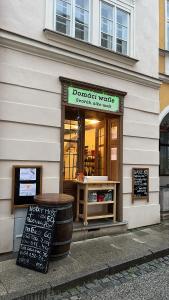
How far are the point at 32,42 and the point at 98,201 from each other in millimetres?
3566

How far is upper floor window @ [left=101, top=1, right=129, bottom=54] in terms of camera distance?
22.5ft

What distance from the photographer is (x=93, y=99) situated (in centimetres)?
654

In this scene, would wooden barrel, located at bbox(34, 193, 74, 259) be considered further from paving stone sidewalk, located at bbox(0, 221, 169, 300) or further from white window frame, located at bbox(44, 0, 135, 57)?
white window frame, located at bbox(44, 0, 135, 57)

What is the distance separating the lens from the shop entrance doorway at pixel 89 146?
678cm

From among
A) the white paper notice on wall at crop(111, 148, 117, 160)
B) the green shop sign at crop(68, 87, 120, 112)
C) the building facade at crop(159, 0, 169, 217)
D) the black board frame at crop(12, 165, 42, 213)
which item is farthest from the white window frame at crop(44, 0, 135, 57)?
the black board frame at crop(12, 165, 42, 213)

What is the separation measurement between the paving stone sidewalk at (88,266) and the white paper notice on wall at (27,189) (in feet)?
3.75

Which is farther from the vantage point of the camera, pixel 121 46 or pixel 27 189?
pixel 121 46

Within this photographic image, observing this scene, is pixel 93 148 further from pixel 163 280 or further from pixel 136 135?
pixel 163 280

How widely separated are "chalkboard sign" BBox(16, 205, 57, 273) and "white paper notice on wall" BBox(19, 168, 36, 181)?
0.78 m

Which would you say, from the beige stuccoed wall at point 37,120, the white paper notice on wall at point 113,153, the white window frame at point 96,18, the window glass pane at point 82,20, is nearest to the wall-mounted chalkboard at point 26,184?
the beige stuccoed wall at point 37,120

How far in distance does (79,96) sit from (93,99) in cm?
38

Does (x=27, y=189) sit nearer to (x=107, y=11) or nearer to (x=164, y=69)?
(x=107, y=11)

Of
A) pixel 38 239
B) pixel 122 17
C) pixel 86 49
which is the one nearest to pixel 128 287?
pixel 38 239

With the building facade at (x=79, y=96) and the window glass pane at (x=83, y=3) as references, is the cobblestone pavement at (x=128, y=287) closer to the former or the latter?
the building facade at (x=79, y=96)
